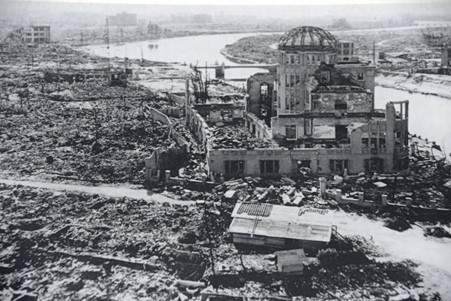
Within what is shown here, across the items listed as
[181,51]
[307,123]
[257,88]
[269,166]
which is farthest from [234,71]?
[269,166]

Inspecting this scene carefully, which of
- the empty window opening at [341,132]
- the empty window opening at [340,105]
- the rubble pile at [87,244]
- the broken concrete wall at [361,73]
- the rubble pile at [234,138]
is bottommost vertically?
the rubble pile at [87,244]

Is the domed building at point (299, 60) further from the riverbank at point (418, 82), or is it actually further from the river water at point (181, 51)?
the river water at point (181, 51)

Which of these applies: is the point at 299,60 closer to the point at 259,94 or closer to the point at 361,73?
A: the point at 259,94

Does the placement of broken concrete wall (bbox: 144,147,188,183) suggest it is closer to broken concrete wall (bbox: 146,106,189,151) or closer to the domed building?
broken concrete wall (bbox: 146,106,189,151)

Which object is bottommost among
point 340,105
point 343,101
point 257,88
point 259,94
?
Result: point 340,105

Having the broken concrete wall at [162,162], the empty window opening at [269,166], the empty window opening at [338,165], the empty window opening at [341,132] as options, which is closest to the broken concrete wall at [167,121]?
the broken concrete wall at [162,162]

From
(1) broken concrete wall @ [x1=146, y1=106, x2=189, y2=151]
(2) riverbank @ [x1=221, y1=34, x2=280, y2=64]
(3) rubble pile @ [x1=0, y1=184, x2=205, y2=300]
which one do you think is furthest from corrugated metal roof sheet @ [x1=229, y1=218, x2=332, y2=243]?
(2) riverbank @ [x1=221, y1=34, x2=280, y2=64]

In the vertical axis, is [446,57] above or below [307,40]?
below
